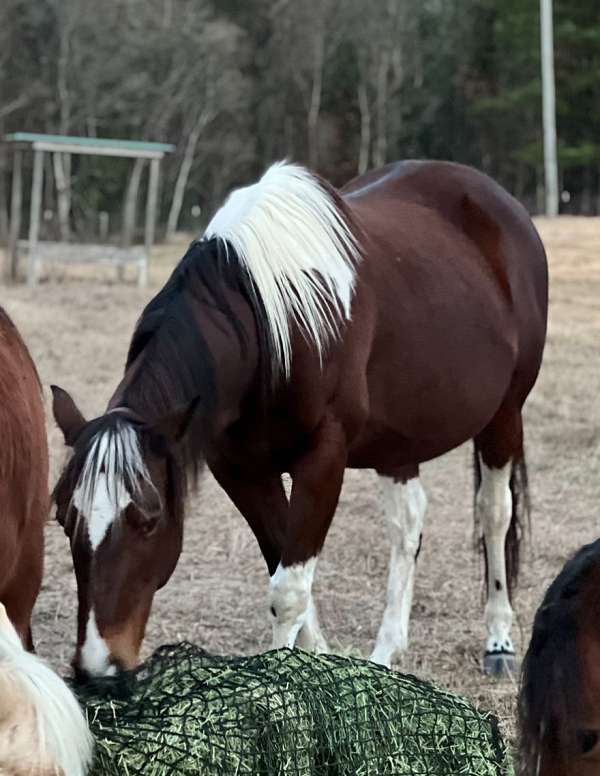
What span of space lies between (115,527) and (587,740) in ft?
4.89

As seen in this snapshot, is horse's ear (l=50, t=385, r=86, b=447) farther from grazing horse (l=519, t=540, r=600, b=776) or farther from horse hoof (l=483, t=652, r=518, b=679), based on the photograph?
horse hoof (l=483, t=652, r=518, b=679)

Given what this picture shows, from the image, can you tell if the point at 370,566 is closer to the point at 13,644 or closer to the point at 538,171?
the point at 13,644

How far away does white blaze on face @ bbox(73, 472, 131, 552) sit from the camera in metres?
2.73

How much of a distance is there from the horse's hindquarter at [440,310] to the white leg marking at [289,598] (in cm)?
50

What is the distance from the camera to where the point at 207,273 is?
3.34 m

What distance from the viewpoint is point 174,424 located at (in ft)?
9.48

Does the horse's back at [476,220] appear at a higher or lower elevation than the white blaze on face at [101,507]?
higher

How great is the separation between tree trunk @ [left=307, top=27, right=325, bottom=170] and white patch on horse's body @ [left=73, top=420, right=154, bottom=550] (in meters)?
30.8

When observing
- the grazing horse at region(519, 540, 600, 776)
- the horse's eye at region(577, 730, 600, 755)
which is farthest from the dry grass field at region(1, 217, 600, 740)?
the horse's eye at region(577, 730, 600, 755)

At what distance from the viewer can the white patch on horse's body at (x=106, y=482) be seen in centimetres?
274

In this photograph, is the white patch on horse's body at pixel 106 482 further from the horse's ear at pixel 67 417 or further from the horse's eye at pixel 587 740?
the horse's eye at pixel 587 740

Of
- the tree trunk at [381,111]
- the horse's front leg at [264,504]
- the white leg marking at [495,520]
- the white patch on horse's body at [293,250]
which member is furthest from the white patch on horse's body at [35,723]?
the tree trunk at [381,111]

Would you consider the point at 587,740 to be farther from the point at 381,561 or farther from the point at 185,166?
the point at 185,166

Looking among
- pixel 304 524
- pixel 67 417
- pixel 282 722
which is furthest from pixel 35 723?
pixel 304 524
